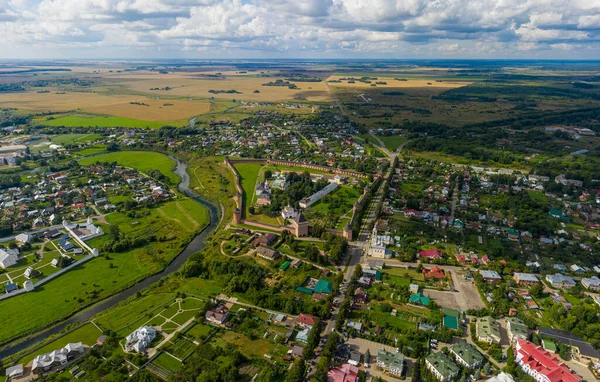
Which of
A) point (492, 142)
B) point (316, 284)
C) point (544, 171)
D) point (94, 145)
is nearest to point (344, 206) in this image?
point (316, 284)

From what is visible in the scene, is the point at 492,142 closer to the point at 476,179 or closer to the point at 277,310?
the point at 476,179

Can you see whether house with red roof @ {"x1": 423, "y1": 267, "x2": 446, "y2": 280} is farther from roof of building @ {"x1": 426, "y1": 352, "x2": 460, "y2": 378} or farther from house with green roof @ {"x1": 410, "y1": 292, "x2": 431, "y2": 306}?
roof of building @ {"x1": 426, "y1": 352, "x2": 460, "y2": 378}

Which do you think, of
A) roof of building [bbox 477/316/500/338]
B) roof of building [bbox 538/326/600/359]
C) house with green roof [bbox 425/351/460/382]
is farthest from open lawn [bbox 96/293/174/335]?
roof of building [bbox 538/326/600/359]

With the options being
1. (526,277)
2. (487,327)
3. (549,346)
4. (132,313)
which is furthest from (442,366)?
(132,313)

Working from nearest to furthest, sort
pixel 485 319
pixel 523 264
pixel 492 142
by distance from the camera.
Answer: pixel 485 319, pixel 523 264, pixel 492 142

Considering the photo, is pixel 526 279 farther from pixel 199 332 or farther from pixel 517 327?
pixel 199 332
